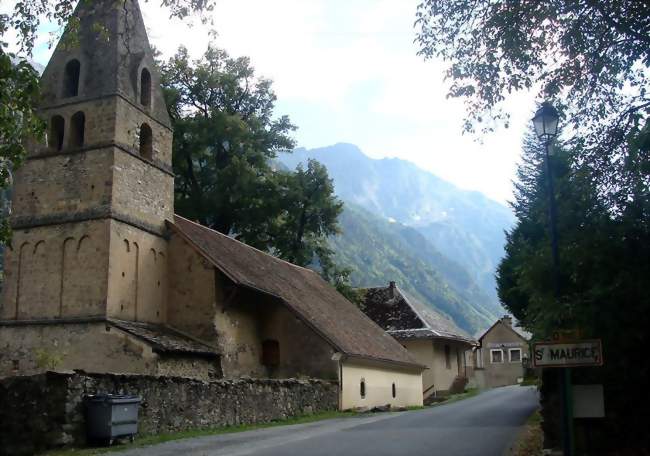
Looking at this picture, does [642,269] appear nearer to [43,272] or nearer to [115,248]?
[115,248]

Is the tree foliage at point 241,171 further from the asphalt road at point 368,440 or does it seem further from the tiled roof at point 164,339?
the asphalt road at point 368,440

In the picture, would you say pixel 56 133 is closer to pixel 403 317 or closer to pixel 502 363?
pixel 403 317

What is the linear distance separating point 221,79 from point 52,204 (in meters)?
19.2

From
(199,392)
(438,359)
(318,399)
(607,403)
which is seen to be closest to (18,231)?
(199,392)

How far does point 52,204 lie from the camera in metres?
24.6

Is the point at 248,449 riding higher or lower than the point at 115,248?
lower

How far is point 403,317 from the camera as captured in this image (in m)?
45.3

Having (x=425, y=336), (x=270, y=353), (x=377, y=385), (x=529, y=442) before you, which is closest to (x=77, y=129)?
(x=270, y=353)

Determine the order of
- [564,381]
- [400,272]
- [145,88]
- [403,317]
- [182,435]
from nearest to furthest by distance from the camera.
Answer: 1. [564,381]
2. [182,435]
3. [145,88]
4. [403,317]
5. [400,272]

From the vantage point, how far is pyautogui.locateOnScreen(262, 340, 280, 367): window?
28516 mm

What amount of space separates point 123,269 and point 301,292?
33.8 feet

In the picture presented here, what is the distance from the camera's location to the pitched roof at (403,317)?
43156mm

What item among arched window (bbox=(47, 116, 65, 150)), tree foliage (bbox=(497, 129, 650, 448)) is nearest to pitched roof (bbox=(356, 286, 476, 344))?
arched window (bbox=(47, 116, 65, 150))

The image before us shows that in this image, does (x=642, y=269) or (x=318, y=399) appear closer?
(x=642, y=269)
